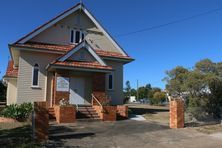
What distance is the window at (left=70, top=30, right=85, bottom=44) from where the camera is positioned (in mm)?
22953

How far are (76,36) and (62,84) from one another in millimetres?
5216

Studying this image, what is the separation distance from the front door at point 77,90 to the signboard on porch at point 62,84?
3.50ft

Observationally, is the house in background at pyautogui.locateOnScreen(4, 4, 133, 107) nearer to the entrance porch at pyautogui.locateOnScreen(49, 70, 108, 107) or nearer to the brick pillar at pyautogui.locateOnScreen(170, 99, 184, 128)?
the entrance porch at pyautogui.locateOnScreen(49, 70, 108, 107)

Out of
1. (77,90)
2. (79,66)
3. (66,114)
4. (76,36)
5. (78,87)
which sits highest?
(76,36)

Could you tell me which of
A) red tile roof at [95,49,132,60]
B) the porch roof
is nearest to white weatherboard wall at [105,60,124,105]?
red tile roof at [95,49,132,60]

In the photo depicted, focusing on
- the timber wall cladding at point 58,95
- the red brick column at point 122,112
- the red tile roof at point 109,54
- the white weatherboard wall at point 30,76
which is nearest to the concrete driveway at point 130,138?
the red brick column at point 122,112

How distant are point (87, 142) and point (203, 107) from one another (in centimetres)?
1021

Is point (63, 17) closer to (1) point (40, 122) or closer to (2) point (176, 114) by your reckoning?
(2) point (176, 114)

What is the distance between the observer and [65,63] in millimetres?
19281

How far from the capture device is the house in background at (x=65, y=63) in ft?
64.9

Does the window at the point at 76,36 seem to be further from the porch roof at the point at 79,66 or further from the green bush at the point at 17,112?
the green bush at the point at 17,112

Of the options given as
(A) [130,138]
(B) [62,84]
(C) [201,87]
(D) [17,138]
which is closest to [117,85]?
(B) [62,84]

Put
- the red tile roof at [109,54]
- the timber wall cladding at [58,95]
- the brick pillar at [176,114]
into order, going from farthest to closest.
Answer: the red tile roof at [109,54] < the timber wall cladding at [58,95] < the brick pillar at [176,114]

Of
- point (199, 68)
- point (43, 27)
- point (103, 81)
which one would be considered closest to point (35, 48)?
point (43, 27)
